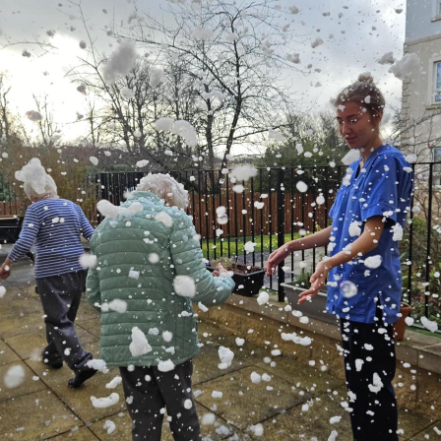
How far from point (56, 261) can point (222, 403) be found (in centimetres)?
149

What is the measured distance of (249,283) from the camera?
390cm

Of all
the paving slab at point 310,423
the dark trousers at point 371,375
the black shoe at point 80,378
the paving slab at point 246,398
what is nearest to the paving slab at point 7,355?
the black shoe at point 80,378

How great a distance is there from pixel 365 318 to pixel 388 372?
0.84ft

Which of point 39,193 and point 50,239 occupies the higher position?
point 39,193

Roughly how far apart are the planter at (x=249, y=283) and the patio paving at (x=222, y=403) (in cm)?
45

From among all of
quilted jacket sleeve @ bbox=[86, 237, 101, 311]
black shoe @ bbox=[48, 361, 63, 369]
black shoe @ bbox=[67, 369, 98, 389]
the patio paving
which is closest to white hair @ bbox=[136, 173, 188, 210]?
quilted jacket sleeve @ bbox=[86, 237, 101, 311]

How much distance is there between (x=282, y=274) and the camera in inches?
152

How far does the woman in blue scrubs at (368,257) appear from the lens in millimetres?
1671

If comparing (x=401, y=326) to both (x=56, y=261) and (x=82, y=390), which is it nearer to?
(x=82, y=390)

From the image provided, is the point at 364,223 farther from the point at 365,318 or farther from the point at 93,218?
the point at 93,218

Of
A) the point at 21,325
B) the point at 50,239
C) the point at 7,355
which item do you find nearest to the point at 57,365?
the point at 7,355

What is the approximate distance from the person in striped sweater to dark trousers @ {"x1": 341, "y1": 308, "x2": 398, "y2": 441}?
1898 mm

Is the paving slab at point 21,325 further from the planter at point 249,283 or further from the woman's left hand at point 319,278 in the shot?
the woman's left hand at point 319,278

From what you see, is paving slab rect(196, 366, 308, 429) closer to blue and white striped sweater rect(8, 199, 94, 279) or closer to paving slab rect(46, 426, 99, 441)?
paving slab rect(46, 426, 99, 441)
